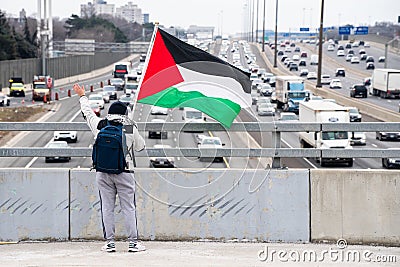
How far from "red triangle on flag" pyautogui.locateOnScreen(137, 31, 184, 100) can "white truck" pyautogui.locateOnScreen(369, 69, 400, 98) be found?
72998mm

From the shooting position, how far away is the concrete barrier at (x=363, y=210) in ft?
30.6

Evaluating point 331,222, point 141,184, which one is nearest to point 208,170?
point 141,184

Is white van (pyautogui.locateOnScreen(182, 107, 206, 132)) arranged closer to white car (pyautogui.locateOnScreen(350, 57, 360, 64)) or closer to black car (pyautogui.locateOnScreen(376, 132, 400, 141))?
black car (pyautogui.locateOnScreen(376, 132, 400, 141))

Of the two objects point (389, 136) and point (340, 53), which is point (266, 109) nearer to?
point (389, 136)

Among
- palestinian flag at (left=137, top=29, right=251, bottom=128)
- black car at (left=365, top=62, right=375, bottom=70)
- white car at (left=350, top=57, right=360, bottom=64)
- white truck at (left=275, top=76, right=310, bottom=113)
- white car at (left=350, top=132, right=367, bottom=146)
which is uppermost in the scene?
palestinian flag at (left=137, top=29, right=251, bottom=128)

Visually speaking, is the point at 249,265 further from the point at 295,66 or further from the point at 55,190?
the point at 295,66

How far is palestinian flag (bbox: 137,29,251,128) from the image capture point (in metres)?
9.67

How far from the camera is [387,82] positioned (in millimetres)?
81625

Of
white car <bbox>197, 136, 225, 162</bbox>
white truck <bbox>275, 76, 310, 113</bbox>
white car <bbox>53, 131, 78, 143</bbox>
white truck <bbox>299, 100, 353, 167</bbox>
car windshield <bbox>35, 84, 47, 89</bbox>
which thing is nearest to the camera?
white car <bbox>197, 136, 225, 162</bbox>

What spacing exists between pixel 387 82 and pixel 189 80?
244 feet

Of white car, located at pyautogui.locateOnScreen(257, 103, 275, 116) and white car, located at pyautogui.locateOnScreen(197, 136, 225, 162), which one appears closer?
white car, located at pyautogui.locateOnScreen(197, 136, 225, 162)

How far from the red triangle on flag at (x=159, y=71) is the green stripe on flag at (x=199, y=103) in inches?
3.2

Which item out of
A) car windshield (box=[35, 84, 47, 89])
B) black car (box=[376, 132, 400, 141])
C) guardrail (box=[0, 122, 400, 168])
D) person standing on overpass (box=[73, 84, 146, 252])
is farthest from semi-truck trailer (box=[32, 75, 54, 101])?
person standing on overpass (box=[73, 84, 146, 252])

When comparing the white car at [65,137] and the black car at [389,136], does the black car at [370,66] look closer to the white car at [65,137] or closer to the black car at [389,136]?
the black car at [389,136]
